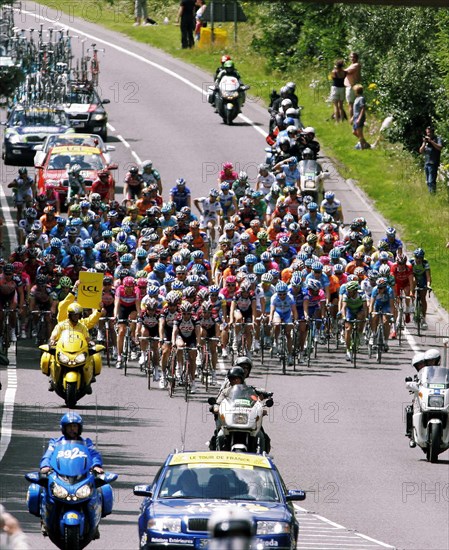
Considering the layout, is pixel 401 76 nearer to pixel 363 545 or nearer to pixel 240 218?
pixel 240 218

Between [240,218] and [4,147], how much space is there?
1343cm

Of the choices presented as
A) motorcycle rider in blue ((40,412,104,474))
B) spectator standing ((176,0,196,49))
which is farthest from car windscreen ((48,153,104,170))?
motorcycle rider in blue ((40,412,104,474))

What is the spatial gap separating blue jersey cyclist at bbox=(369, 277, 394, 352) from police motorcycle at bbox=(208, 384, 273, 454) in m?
11.3

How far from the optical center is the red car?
43156 mm

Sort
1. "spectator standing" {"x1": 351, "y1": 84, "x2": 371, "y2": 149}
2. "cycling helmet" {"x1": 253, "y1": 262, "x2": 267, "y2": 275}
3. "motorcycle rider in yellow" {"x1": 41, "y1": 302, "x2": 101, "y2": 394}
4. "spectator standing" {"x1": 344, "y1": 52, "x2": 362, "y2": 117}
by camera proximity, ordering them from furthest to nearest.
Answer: "spectator standing" {"x1": 344, "y1": 52, "x2": 362, "y2": 117}
"spectator standing" {"x1": 351, "y1": 84, "x2": 371, "y2": 149}
"cycling helmet" {"x1": 253, "y1": 262, "x2": 267, "y2": 275}
"motorcycle rider in yellow" {"x1": 41, "y1": 302, "x2": 101, "y2": 394}

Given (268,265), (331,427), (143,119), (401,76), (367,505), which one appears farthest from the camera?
(143,119)

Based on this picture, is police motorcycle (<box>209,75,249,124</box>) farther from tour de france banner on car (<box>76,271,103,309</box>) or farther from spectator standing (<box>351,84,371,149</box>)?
tour de france banner on car (<box>76,271,103,309</box>)

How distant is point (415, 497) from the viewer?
80.5ft

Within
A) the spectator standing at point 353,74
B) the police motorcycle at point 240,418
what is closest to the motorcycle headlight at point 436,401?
the police motorcycle at point 240,418

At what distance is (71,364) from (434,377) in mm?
5231

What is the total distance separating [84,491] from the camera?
18328mm

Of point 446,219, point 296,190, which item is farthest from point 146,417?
point 446,219

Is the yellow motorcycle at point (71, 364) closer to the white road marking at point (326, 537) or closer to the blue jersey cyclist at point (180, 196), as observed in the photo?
the white road marking at point (326, 537)

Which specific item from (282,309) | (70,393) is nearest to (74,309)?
(70,393)
